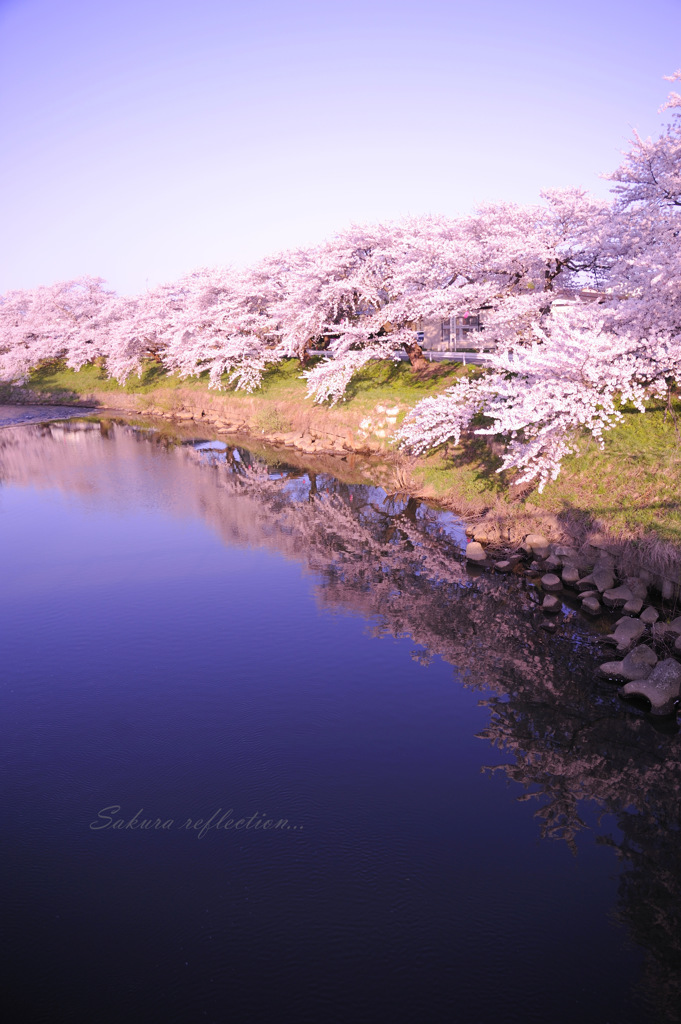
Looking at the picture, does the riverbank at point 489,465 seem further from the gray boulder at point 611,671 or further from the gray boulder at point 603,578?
the gray boulder at point 611,671

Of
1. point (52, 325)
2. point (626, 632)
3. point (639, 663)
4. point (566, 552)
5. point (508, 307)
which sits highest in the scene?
point (52, 325)

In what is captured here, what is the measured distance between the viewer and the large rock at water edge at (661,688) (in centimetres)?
1362

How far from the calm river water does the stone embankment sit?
1.88 feet

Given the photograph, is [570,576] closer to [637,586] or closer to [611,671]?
[637,586]

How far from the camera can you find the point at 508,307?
89.4ft

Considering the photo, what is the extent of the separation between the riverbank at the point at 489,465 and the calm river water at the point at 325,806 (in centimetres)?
274

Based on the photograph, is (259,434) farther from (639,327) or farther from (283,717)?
(283,717)

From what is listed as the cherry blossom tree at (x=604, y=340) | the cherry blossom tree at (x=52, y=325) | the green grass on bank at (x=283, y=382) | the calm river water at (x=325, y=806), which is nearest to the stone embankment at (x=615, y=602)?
the calm river water at (x=325, y=806)

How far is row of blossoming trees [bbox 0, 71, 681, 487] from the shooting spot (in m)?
20.4

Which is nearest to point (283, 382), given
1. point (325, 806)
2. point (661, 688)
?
point (661, 688)

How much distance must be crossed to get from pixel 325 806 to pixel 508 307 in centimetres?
2209

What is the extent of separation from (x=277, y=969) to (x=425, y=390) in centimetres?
2983

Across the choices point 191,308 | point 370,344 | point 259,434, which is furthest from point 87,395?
point 370,344

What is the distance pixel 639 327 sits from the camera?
20906 mm
